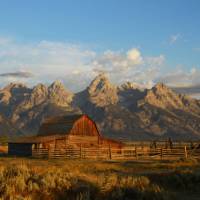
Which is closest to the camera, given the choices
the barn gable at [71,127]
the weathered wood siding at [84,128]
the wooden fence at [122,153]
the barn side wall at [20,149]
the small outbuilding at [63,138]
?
the wooden fence at [122,153]

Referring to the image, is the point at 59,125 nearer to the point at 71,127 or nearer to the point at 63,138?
the point at 71,127

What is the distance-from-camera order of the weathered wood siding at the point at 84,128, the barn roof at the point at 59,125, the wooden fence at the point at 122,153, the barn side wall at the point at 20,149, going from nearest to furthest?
the wooden fence at the point at 122,153 < the barn side wall at the point at 20,149 < the weathered wood siding at the point at 84,128 < the barn roof at the point at 59,125

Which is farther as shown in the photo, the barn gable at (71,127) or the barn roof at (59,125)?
the barn roof at (59,125)

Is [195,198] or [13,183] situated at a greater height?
[13,183]

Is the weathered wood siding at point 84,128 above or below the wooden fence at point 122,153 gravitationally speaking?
above

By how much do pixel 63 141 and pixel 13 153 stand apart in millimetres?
8291

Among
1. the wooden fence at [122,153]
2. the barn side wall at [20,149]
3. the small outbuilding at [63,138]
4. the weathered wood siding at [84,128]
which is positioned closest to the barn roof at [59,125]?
the small outbuilding at [63,138]

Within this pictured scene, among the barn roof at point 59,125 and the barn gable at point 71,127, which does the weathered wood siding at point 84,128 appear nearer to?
the barn gable at point 71,127

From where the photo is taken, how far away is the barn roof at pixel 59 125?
206 ft

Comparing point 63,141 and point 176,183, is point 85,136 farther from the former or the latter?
point 176,183

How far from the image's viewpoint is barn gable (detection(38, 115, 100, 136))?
205 feet

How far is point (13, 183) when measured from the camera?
1573 cm

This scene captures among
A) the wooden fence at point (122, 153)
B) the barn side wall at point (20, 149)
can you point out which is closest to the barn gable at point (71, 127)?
the barn side wall at point (20, 149)

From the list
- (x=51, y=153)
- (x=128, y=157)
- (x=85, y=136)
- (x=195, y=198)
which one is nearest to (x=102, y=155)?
(x=128, y=157)
